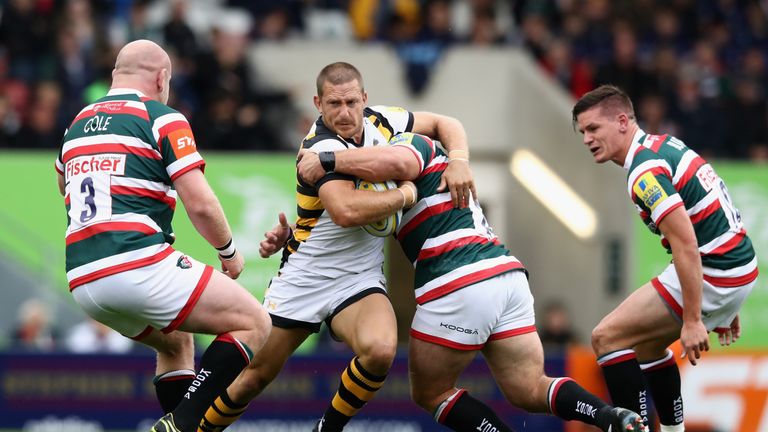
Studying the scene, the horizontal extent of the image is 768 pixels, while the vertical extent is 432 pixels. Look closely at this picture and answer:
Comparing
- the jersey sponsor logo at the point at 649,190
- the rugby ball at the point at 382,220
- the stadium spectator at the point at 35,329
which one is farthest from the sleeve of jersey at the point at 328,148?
the stadium spectator at the point at 35,329

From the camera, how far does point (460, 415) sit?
8.01m

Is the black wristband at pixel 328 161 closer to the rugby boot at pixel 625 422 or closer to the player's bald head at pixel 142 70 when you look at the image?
the player's bald head at pixel 142 70

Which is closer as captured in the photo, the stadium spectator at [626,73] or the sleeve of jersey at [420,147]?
the sleeve of jersey at [420,147]

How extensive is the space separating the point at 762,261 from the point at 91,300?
38.3 ft

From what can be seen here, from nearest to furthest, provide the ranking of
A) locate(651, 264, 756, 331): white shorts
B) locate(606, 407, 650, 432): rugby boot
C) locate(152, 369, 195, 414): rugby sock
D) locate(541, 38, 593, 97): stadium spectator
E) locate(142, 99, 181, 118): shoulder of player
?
1. locate(142, 99, 181, 118): shoulder of player
2. locate(606, 407, 650, 432): rugby boot
3. locate(152, 369, 195, 414): rugby sock
4. locate(651, 264, 756, 331): white shorts
5. locate(541, 38, 593, 97): stadium spectator

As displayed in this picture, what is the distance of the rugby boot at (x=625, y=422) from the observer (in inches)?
294

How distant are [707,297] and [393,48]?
1057 centimetres

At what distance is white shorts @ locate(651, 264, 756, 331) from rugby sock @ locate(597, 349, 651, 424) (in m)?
0.41

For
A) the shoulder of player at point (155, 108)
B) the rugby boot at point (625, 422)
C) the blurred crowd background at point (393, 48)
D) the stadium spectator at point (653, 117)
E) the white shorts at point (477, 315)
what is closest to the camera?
the shoulder of player at point (155, 108)

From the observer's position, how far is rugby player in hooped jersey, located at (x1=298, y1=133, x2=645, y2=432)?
7.87 metres

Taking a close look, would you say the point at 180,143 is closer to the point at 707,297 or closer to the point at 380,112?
the point at 380,112

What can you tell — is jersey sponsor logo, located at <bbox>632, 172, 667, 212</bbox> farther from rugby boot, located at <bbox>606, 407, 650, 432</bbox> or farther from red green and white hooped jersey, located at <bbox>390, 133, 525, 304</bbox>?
rugby boot, located at <bbox>606, 407, 650, 432</bbox>

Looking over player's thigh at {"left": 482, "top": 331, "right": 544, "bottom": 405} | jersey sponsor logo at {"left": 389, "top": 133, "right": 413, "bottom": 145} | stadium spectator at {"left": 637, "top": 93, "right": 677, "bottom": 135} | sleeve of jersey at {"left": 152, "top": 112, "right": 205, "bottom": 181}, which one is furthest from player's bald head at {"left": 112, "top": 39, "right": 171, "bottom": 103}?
stadium spectator at {"left": 637, "top": 93, "right": 677, "bottom": 135}

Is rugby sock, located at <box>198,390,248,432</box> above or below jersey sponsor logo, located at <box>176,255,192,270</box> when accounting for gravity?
below
